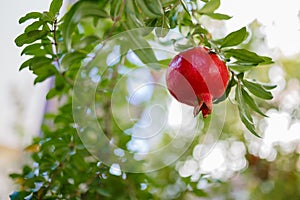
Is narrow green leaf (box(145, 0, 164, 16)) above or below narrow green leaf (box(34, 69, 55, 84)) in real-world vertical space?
above

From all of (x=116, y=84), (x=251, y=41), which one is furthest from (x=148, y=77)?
(x=251, y=41)

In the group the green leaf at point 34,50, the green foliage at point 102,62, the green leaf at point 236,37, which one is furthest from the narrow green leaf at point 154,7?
the green leaf at point 34,50

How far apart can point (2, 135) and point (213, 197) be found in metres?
1.00

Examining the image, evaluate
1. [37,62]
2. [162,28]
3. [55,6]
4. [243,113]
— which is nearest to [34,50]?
[37,62]

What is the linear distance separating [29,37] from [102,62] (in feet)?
0.99

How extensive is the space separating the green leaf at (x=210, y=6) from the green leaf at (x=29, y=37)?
0.81 ft

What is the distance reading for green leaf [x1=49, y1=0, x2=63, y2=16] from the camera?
0.53 m

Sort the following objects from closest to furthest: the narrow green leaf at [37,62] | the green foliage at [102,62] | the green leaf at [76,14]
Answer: the green leaf at [76,14], the green foliage at [102,62], the narrow green leaf at [37,62]

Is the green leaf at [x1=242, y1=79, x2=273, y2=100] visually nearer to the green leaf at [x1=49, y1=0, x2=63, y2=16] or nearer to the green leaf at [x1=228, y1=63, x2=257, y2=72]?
the green leaf at [x1=228, y1=63, x2=257, y2=72]

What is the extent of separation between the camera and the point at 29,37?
1.81ft

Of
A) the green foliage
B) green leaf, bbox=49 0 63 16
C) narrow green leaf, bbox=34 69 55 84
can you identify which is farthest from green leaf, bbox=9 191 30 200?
green leaf, bbox=49 0 63 16

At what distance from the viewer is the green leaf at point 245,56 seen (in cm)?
54

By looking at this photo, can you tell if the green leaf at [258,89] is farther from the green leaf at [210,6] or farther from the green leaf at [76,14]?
the green leaf at [76,14]

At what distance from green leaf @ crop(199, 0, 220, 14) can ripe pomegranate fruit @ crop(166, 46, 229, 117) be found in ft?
0.40
